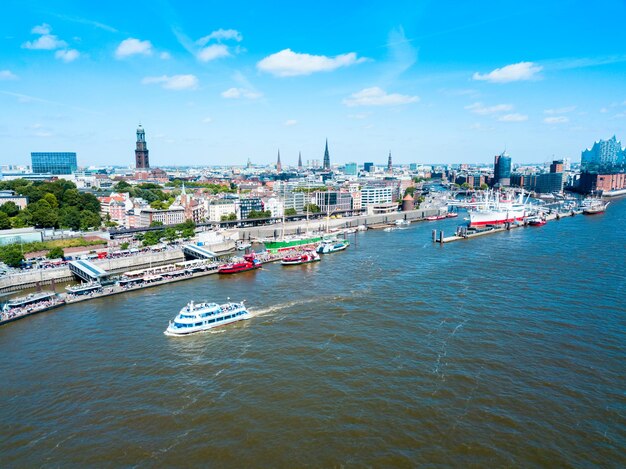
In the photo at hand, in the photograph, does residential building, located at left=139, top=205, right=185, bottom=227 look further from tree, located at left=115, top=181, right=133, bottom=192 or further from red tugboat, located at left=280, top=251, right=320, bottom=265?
tree, located at left=115, top=181, right=133, bottom=192

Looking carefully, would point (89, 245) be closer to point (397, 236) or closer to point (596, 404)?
point (397, 236)

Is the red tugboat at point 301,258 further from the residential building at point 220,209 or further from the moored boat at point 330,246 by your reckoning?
the residential building at point 220,209

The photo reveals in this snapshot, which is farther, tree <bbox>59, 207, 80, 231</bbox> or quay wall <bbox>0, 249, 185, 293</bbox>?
tree <bbox>59, 207, 80, 231</bbox>

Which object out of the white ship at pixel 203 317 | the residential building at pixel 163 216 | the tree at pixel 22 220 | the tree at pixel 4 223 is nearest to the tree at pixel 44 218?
the tree at pixel 22 220

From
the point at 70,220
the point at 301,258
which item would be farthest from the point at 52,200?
the point at 301,258

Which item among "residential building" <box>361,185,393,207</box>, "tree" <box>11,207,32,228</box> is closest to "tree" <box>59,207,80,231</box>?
"tree" <box>11,207,32,228</box>

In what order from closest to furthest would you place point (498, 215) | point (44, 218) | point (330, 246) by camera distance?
point (330, 246) → point (44, 218) → point (498, 215)

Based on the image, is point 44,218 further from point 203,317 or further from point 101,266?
point 203,317
